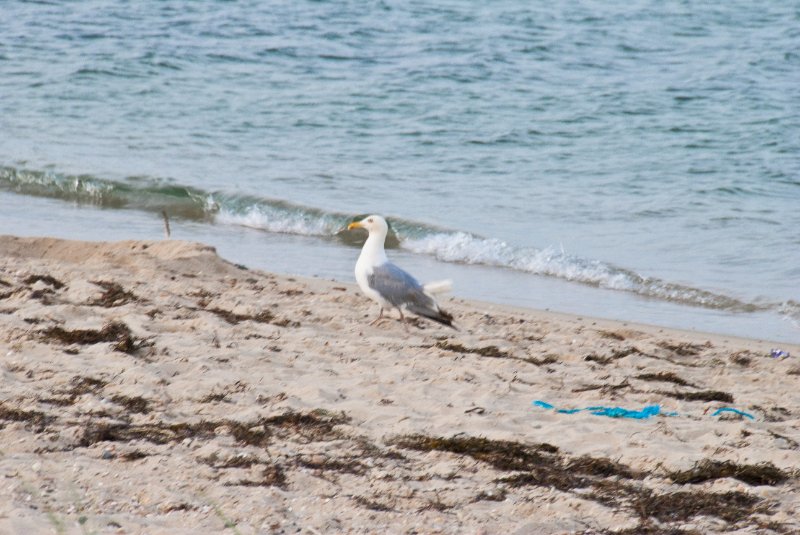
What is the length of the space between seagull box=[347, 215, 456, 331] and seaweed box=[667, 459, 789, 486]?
233cm

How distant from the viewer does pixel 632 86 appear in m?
15.9

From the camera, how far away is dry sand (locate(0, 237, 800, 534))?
3.63 m

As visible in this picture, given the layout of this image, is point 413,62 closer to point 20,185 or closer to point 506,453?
point 20,185

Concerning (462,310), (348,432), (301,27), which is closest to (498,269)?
(462,310)

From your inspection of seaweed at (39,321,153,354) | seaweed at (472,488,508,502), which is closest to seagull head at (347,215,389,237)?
seaweed at (39,321,153,354)

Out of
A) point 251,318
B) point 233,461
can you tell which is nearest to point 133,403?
point 233,461

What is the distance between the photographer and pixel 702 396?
5.36 m

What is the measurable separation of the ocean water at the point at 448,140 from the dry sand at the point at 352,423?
2.12 m

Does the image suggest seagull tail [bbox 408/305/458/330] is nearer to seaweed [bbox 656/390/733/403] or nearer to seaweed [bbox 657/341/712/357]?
seaweed [bbox 657/341/712/357]

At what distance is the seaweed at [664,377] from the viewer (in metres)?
5.64

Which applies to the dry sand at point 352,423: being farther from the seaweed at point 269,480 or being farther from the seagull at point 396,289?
the seagull at point 396,289

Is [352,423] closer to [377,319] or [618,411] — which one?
[618,411]

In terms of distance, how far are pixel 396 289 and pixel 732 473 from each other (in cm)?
262

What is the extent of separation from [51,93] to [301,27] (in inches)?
206
